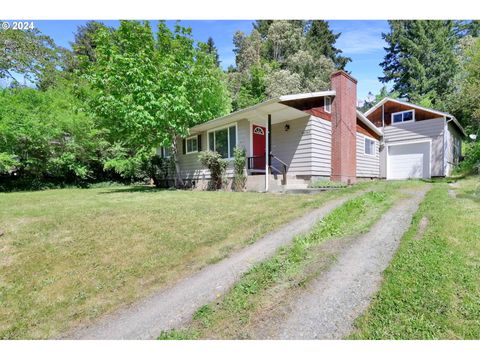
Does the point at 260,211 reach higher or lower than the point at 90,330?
higher

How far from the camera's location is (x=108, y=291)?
360 cm

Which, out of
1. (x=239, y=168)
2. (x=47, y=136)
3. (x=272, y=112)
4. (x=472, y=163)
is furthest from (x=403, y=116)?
(x=47, y=136)

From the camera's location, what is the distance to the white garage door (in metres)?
15.9

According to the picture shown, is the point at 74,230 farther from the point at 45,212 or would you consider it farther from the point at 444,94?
the point at 444,94

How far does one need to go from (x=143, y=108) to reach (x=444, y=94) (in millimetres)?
32021

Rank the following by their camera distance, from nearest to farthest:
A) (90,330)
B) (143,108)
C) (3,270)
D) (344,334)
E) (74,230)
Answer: (344,334) < (90,330) < (3,270) < (74,230) < (143,108)

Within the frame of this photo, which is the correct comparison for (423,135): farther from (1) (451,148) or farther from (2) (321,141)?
(2) (321,141)

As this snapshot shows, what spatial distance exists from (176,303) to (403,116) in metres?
18.4

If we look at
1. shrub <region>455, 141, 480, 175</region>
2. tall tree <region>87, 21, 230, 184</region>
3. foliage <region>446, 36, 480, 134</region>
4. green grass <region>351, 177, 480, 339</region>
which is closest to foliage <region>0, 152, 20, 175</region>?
tall tree <region>87, 21, 230, 184</region>

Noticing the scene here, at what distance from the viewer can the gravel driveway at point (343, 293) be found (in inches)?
99.1

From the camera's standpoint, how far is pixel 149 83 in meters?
11.4

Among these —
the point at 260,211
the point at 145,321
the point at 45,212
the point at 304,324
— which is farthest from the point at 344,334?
the point at 45,212

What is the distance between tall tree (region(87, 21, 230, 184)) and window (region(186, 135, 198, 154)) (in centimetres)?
A: 112

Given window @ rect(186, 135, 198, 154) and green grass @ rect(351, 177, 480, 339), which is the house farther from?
green grass @ rect(351, 177, 480, 339)
